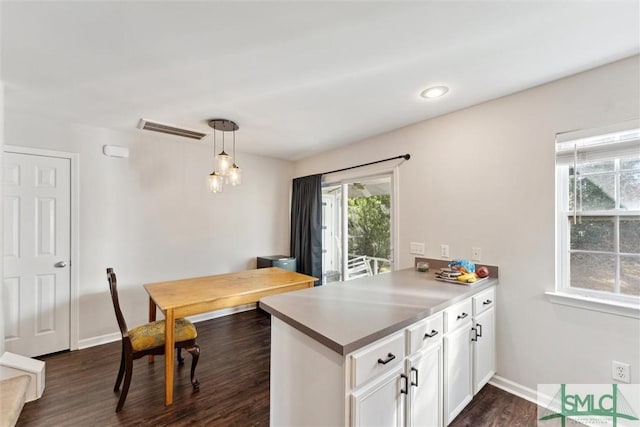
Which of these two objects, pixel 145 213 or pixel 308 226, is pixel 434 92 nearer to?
pixel 308 226

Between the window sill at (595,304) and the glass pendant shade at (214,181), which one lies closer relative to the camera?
the window sill at (595,304)

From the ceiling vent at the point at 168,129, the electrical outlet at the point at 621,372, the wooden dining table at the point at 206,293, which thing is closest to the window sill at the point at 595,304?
the electrical outlet at the point at 621,372

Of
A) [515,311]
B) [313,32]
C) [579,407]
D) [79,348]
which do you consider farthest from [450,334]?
[79,348]

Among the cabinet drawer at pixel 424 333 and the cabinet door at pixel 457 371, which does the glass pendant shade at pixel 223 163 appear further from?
the cabinet door at pixel 457 371

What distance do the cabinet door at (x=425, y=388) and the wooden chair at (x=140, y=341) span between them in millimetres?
1675

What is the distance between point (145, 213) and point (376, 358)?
3117mm

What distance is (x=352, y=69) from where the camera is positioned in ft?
5.74

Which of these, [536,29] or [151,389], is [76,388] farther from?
[536,29]

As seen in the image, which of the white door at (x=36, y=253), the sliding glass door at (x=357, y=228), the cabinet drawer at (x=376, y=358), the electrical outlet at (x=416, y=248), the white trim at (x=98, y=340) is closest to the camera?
the cabinet drawer at (x=376, y=358)

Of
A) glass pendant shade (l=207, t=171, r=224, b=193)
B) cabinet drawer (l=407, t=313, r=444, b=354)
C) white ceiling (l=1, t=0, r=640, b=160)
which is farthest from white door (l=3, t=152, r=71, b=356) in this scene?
cabinet drawer (l=407, t=313, r=444, b=354)

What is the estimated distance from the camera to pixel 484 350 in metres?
1.99

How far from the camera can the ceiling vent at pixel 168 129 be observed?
2.77 m

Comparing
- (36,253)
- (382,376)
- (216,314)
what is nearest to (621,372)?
(382,376)

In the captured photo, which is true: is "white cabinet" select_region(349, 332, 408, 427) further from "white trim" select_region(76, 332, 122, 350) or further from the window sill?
"white trim" select_region(76, 332, 122, 350)
